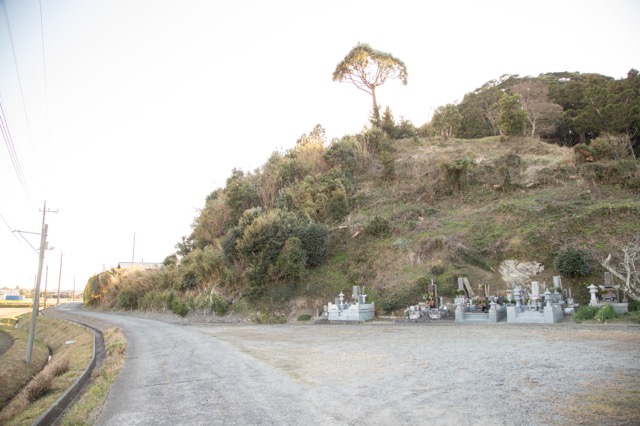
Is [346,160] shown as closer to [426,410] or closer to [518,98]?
[518,98]

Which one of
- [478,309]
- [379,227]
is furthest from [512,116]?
[478,309]

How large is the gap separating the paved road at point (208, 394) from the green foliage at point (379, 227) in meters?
15.4

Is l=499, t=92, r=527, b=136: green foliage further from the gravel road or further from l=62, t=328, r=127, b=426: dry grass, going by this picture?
l=62, t=328, r=127, b=426: dry grass

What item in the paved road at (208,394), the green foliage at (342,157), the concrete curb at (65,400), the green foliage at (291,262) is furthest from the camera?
the green foliage at (342,157)

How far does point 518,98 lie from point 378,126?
12.8 metres

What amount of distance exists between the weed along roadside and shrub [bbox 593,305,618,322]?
1570cm

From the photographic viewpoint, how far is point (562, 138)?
36.3 meters

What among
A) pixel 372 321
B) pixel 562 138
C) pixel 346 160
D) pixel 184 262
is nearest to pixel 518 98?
pixel 562 138

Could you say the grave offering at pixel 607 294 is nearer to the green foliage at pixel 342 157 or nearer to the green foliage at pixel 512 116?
the green foliage at pixel 342 157

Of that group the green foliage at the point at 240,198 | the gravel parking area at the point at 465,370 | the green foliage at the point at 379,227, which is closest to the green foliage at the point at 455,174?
the green foliage at the point at 379,227

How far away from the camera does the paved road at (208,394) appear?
5.49 metres

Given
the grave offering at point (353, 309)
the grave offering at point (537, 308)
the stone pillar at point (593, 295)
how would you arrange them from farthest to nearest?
the grave offering at point (353, 309) → the stone pillar at point (593, 295) → the grave offering at point (537, 308)

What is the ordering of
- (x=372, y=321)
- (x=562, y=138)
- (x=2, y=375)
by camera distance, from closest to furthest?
(x=2, y=375)
(x=372, y=321)
(x=562, y=138)

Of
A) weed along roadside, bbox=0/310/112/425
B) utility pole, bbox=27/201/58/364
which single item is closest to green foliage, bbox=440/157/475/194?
weed along roadside, bbox=0/310/112/425
